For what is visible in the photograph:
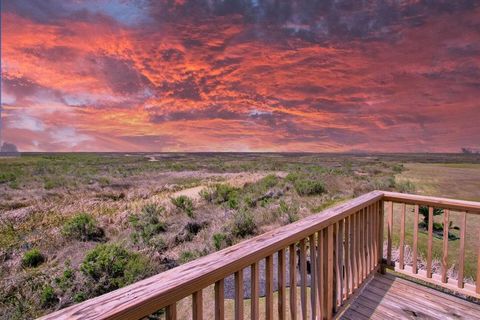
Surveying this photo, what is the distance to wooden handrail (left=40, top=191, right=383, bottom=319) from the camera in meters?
0.79

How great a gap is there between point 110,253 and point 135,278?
643mm

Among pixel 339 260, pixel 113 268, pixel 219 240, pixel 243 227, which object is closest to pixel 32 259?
pixel 113 268

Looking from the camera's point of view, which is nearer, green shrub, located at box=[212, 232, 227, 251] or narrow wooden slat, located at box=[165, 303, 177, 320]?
narrow wooden slat, located at box=[165, 303, 177, 320]

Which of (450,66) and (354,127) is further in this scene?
(354,127)

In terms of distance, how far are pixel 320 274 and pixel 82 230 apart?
20.4 feet

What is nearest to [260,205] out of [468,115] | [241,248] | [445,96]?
[241,248]

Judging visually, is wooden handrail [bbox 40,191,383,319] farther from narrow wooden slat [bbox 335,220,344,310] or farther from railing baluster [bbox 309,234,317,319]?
narrow wooden slat [bbox 335,220,344,310]

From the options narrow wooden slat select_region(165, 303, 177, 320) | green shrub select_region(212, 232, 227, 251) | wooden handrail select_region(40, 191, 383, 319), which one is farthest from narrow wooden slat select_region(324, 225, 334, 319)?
green shrub select_region(212, 232, 227, 251)

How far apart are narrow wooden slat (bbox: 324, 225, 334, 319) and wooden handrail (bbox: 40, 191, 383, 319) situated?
0.52 metres

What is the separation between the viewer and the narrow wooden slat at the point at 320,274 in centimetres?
211

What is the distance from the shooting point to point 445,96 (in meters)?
12.1

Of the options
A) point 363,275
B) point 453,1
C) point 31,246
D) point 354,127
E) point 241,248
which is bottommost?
point 31,246

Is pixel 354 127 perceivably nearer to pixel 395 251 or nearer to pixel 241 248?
pixel 395 251

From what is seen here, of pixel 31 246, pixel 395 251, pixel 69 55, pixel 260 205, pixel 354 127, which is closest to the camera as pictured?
pixel 395 251
